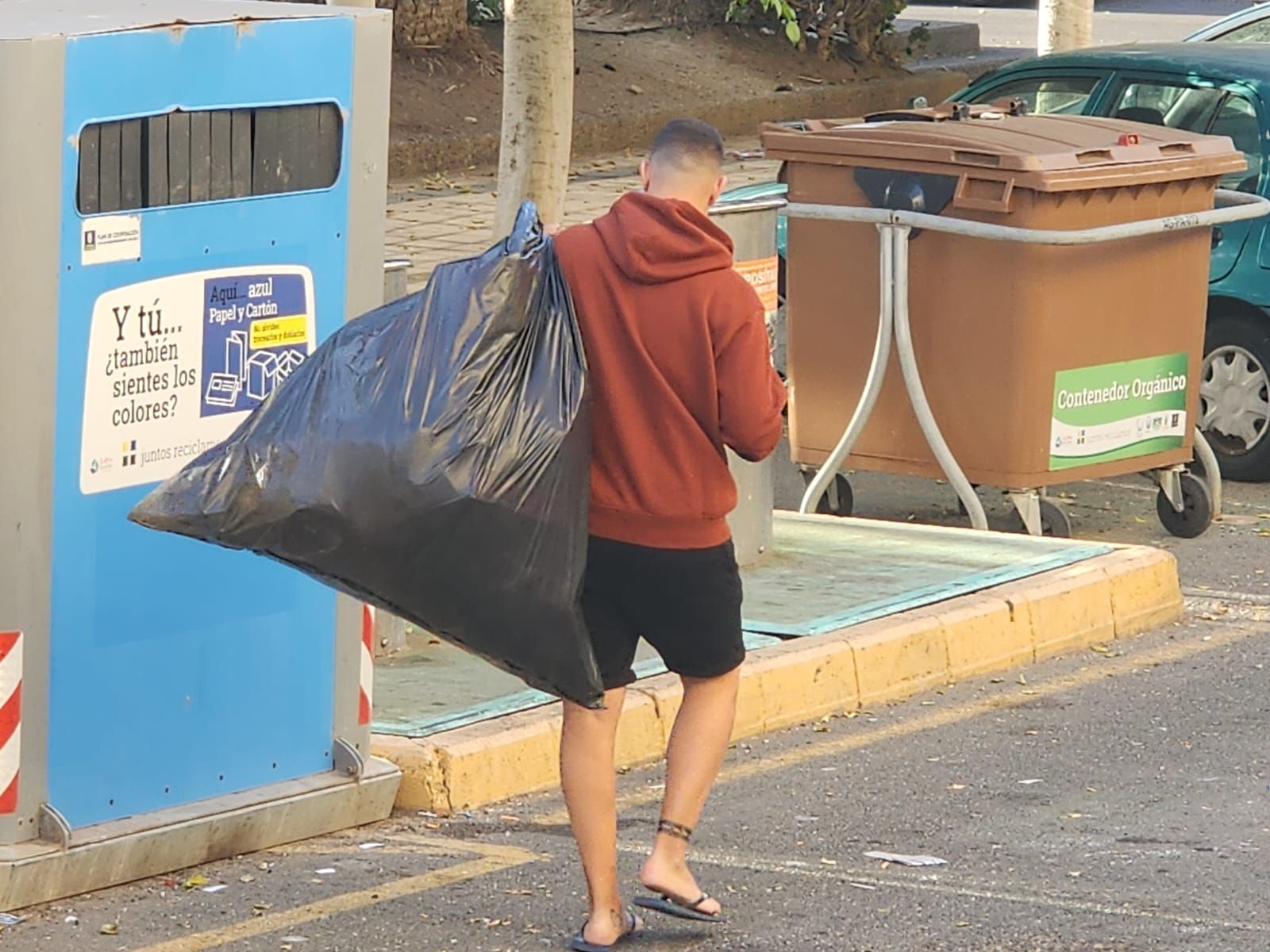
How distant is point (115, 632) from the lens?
5.25 meters

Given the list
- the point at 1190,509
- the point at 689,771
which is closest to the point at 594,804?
the point at 689,771

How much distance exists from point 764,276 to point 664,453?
3.16m

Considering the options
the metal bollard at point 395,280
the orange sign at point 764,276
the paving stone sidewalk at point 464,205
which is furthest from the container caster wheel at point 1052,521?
the paving stone sidewalk at point 464,205

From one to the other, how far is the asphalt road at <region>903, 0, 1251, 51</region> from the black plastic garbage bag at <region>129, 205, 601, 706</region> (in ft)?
67.0

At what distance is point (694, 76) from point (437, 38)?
83.8 inches

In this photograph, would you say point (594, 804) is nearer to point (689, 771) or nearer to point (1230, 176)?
point (689, 771)

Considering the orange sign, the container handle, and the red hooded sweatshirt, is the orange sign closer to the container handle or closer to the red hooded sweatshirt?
the container handle

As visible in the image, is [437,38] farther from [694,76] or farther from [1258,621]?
[1258,621]

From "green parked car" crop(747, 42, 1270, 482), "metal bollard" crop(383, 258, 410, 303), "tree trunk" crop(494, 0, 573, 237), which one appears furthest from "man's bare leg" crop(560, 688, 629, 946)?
"green parked car" crop(747, 42, 1270, 482)

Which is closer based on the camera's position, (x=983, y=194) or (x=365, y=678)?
(x=365, y=678)

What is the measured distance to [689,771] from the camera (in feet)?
16.8

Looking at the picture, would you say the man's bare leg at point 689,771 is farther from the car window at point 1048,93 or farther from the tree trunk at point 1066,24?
the tree trunk at point 1066,24

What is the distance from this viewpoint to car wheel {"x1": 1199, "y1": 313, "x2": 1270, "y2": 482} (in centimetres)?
1007

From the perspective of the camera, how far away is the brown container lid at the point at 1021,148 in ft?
28.2
